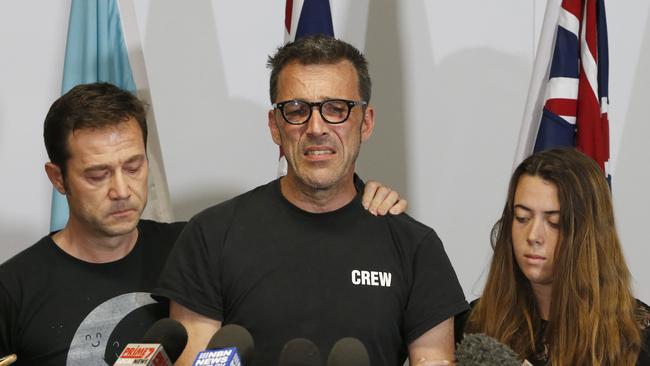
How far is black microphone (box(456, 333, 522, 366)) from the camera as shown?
68.3 inches

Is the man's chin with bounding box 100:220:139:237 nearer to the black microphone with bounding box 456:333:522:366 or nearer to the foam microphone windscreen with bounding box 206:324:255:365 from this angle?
the foam microphone windscreen with bounding box 206:324:255:365

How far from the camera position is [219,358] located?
5.35 feet

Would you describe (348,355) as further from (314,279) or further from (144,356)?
(314,279)

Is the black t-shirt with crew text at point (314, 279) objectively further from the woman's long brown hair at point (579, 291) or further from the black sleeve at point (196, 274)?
the woman's long brown hair at point (579, 291)

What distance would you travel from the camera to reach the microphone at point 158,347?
5.78ft

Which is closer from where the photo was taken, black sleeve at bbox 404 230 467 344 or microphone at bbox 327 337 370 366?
microphone at bbox 327 337 370 366

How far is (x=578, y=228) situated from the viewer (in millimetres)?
2510

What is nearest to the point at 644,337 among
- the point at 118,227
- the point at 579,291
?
the point at 579,291

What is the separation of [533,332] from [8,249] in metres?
2.37

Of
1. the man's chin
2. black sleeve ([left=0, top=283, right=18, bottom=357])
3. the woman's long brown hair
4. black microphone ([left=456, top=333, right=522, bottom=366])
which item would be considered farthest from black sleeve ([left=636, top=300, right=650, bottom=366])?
black sleeve ([left=0, top=283, right=18, bottom=357])

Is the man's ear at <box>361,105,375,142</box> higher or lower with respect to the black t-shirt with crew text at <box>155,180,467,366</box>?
higher

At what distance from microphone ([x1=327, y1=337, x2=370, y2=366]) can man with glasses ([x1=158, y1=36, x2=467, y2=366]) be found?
0.64 metres

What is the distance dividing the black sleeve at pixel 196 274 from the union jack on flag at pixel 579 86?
4.96ft

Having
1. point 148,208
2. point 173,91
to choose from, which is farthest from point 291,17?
point 148,208
